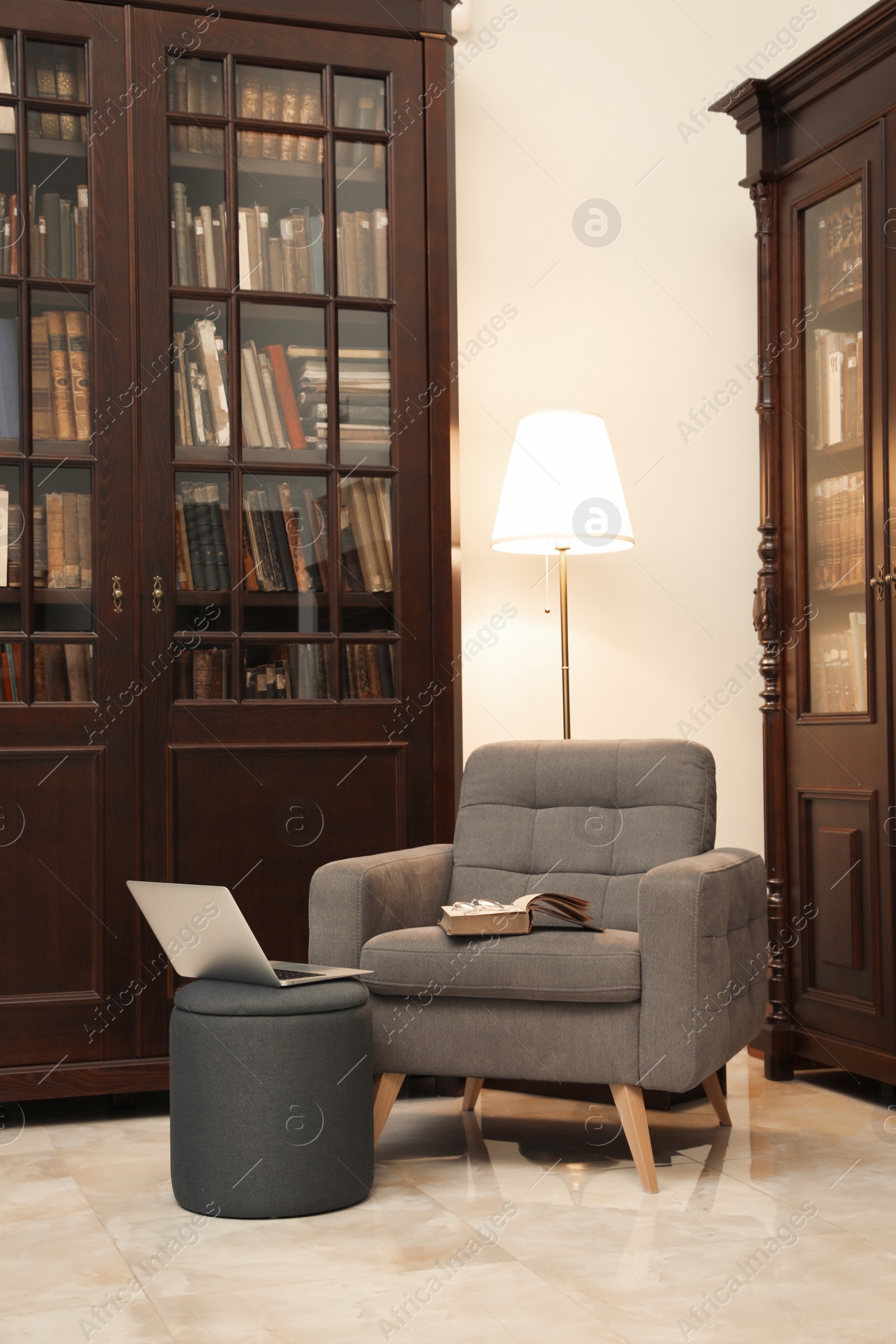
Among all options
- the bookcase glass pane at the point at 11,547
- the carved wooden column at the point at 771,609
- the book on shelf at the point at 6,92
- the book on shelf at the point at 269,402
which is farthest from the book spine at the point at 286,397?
the carved wooden column at the point at 771,609

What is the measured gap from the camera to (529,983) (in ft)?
8.45

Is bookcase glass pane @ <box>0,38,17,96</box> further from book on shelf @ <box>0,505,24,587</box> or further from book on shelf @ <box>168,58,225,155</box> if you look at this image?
book on shelf @ <box>0,505,24,587</box>

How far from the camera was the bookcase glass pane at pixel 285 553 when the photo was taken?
3283mm

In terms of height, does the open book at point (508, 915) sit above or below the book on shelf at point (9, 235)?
below

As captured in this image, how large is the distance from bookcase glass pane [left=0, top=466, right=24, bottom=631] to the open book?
123 cm

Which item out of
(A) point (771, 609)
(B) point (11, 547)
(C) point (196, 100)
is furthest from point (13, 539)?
(A) point (771, 609)

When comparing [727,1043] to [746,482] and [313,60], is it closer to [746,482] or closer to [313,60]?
[746,482]

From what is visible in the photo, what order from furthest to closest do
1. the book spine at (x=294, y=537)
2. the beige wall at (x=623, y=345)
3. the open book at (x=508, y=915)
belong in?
the beige wall at (x=623, y=345) < the book spine at (x=294, y=537) < the open book at (x=508, y=915)

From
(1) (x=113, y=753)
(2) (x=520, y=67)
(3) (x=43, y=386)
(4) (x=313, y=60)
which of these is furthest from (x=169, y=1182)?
(2) (x=520, y=67)

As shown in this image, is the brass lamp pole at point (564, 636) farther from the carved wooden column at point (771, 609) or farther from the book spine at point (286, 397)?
the book spine at point (286, 397)

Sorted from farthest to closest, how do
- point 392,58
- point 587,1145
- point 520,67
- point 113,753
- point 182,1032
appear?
1. point 520,67
2. point 392,58
3. point 113,753
4. point 587,1145
5. point 182,1032

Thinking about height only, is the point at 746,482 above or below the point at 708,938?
above

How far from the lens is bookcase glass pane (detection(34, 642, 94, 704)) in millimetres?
3119

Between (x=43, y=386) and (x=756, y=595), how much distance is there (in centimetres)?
185
